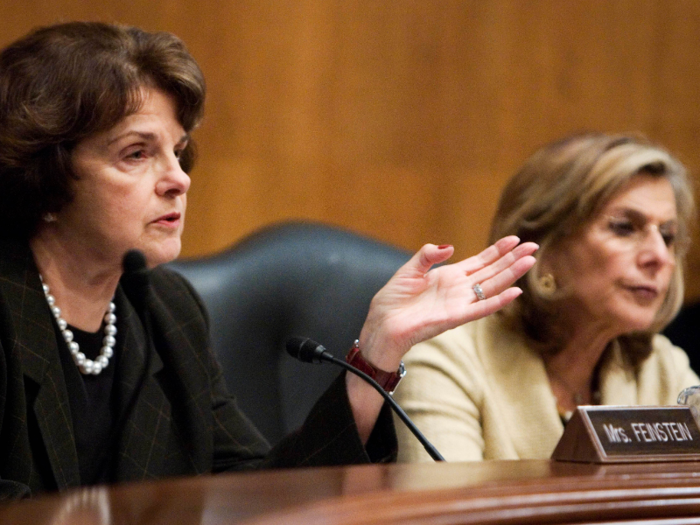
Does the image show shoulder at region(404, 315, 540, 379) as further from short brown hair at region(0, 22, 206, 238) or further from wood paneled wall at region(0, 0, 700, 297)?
wood paneled wall at region(0, 0, 700, 297)

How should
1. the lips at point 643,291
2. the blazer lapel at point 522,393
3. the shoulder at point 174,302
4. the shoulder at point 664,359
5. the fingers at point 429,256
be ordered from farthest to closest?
the shoulder at point 664,359, the lips at point 643,291, the blazer lapel at point 522,393, the shoulder at point 174,302, the fingers at point 429,256

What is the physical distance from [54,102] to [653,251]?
1.18 metres

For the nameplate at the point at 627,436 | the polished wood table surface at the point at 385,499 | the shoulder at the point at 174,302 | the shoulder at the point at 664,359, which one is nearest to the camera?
the polished wood table surface at the point at 385,499

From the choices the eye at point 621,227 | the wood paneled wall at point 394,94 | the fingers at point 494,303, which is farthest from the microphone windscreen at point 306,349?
the wood paneled wall at point 394,94

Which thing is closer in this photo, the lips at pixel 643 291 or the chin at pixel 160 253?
the chin at pixel 160 253

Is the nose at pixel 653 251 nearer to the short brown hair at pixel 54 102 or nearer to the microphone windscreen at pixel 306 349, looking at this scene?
the microphone windscreen at pixel 306 349

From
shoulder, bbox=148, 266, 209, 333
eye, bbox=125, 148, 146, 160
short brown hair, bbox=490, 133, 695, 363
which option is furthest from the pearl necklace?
short brown hair, bbox=490, 133, 695, 363

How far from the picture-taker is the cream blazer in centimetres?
162

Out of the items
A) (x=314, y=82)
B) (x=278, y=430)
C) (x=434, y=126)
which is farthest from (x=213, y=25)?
(x=278, y=430)

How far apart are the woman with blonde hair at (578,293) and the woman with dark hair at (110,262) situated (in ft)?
1.21

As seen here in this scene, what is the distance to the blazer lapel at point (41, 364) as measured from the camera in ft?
4.17

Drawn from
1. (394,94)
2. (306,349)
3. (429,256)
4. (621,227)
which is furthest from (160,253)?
(394,94)

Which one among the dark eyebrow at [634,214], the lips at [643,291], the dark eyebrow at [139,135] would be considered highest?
the dark eyebrow at [139,135]

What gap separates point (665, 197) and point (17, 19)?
1.75 meters
